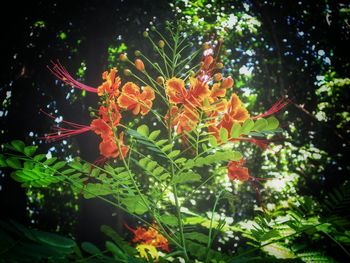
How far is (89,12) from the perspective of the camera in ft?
16.5

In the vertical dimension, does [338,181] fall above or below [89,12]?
below

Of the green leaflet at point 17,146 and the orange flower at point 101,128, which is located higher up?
the orange flower at point 101,128

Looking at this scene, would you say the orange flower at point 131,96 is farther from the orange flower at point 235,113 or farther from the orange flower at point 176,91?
the orange flower at point 235,113

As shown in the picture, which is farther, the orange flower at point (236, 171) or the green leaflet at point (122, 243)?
the orange flower at point (236, 171)

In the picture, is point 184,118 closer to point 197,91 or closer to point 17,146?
point 197,91

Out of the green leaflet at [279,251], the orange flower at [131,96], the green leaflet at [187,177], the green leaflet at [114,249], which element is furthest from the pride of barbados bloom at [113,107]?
the green leaflet at [279,251]

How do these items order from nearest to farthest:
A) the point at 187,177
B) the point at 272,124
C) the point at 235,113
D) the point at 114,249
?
1. the point at 114,249
2. the point at 187,177
3. the point at 272,124
4. the point at 235,113

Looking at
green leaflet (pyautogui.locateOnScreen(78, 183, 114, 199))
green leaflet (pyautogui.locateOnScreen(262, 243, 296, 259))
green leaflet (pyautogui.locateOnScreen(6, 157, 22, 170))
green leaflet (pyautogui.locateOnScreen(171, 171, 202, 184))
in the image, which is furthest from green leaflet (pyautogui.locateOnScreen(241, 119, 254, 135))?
green leaflet (pyautogui.locateOnScreen(6, 157, 22, 170))

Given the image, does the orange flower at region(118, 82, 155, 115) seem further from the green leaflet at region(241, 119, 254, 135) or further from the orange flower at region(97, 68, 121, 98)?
the green leaflet at region(241, 119, 254, 135)

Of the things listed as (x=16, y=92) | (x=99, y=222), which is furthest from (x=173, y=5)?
(x=99, y=222)

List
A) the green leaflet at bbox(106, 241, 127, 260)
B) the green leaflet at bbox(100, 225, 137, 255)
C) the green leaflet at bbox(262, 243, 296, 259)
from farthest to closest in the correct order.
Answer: the green leaflet at bbox(262, 243, 296, 259)
the green leaflet at bbox(100, 225, 137, 255)
the green leaflet at bbox(106, 241, 127, 260)

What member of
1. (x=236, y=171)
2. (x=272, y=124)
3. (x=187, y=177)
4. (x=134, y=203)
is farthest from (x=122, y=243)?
(x=272, y=124)

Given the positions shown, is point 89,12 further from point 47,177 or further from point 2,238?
point 2,238

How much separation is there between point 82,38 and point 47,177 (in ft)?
15.1
